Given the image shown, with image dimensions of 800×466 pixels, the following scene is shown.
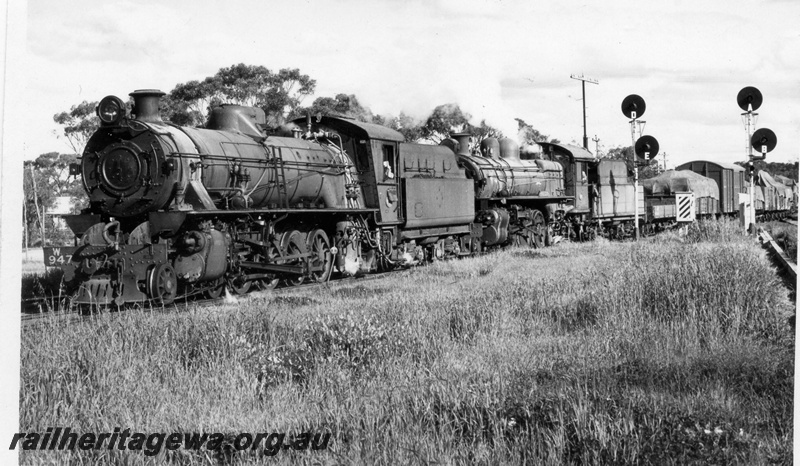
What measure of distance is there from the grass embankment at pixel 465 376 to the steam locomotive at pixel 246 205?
265cm

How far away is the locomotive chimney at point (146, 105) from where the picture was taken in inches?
490

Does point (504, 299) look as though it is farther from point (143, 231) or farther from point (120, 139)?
point (120, 139)

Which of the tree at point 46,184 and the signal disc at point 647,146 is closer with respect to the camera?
the signal disc at point 647,146

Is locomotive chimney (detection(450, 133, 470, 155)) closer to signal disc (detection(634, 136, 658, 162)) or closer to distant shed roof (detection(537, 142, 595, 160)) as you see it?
signal disc (detection(634, 136, 658, 162))

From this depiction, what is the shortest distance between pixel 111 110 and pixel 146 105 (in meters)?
Result: 0.71

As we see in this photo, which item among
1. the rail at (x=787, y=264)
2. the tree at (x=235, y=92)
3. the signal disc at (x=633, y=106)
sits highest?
the tree at (x=235, y=92)

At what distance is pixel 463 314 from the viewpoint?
353 inches

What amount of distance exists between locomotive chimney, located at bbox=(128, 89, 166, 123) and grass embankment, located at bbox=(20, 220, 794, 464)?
14.9 feet

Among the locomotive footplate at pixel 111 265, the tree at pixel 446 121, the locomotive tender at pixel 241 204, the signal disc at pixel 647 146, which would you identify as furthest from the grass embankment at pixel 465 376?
the tree at pixel 446 121

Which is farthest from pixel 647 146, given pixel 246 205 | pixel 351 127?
pixel 246 205

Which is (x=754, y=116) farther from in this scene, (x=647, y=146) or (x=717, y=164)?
(x=717, y=164)

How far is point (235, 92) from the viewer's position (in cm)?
2786

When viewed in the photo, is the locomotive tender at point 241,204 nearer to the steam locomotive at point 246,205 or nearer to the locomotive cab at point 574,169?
the steam locomotive at point 246,205

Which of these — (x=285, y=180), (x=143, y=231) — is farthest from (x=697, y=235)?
(x=143, y=231)
